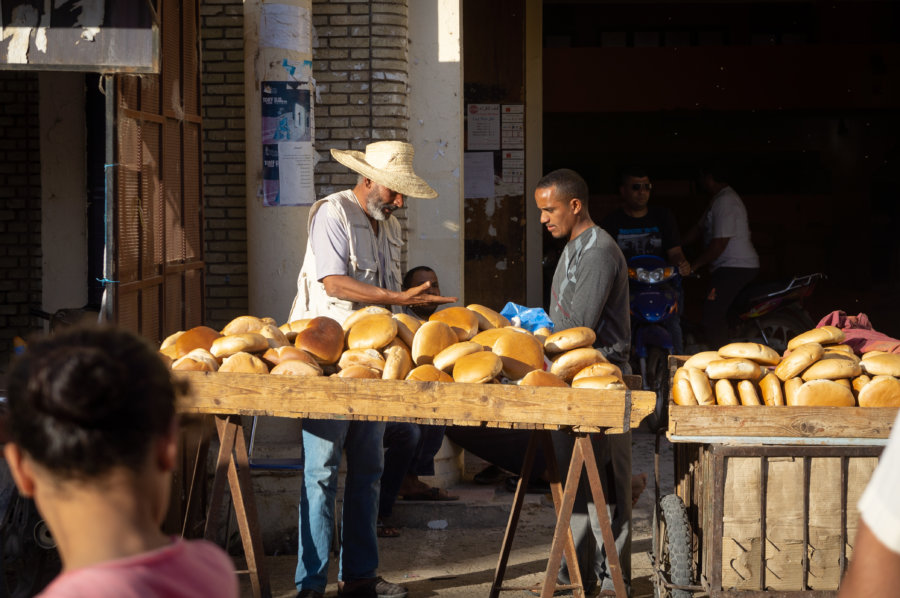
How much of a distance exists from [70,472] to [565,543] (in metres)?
2.97

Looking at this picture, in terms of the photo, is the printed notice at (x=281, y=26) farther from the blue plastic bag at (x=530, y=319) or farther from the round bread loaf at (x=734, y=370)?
the round bread loaf at (x=734, y=370)

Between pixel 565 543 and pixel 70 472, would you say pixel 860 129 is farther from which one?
pixel 70 472

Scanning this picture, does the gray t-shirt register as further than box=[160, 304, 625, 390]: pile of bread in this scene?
Yes

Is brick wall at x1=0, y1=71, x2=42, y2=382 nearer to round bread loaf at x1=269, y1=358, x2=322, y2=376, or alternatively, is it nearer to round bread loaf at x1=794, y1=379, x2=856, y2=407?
round bread loaf at x1=269, y1=358, x2=322, y2=376

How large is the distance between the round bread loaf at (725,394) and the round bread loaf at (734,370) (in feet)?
0.13

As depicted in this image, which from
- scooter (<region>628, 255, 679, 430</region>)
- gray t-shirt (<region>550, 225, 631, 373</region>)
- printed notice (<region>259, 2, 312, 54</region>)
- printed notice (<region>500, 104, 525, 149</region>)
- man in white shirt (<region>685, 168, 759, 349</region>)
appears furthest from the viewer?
printed notice (<region>500, 104, 525, 149</region>)

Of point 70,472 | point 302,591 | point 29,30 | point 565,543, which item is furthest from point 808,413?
point 29,30

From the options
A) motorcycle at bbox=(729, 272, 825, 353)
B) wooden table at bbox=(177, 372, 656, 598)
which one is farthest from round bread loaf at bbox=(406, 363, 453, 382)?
motorcycle at bbox=(729, 272, 825, 353)

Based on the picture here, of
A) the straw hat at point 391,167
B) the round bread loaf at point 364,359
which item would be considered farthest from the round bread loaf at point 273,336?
the straw hat at point 391,167

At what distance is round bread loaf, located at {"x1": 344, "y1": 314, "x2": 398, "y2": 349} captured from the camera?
4.29 m

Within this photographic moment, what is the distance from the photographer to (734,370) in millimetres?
4141

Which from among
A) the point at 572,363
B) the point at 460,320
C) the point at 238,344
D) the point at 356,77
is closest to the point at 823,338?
the point at 572,363

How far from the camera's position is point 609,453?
15.7 ft

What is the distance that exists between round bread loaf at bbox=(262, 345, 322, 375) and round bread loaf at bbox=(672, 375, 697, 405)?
1.37m
